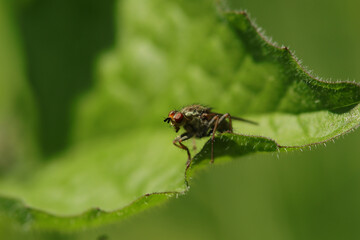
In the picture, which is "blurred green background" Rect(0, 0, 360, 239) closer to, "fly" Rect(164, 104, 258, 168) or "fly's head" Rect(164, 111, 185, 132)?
"fly" Rect(164, 104, 258, 168)

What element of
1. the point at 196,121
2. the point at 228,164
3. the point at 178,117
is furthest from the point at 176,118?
the point at 228,164

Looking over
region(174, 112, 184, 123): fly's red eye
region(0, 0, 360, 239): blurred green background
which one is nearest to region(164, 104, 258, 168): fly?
region(174, 112, 184, 123): fly's red eye

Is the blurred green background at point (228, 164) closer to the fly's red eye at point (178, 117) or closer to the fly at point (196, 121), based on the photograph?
the fly at point (196, 121)

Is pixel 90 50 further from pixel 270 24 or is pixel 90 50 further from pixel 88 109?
pixel 270 24

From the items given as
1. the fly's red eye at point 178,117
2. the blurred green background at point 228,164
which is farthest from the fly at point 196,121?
the blurred green background at point 228,164

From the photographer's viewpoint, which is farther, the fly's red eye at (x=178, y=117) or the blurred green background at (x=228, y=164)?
the blurred green background at (x=228, y=164)
